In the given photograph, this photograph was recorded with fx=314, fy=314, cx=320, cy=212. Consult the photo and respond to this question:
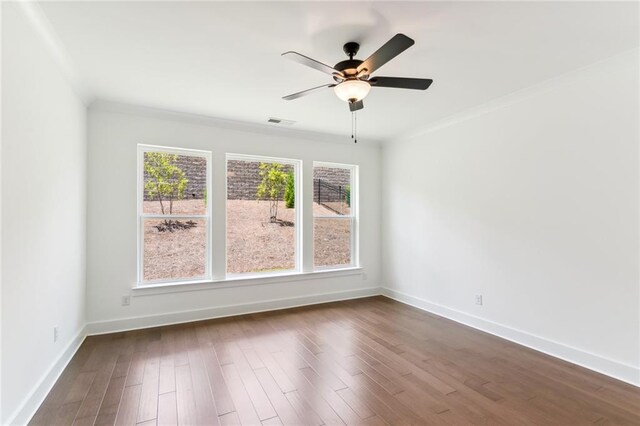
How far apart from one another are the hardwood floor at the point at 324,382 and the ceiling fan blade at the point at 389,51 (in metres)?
2.38

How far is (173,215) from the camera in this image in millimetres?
4012

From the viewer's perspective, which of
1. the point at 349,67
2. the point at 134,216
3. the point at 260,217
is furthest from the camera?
the point at 260,217

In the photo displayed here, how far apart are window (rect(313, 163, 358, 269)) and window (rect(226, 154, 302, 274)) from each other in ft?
1.22

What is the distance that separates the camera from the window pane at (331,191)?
5.07 meters

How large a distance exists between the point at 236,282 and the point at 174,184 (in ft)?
5.02

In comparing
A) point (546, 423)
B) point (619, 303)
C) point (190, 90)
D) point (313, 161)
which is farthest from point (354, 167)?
point (546, 423)

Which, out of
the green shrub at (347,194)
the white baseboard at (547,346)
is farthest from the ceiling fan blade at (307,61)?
the white baseboard at (547,346)

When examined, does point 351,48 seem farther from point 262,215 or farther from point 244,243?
→ point 244,243

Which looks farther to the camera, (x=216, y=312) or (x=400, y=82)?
(x=216, y=312)

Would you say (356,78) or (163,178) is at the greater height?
(356,78)

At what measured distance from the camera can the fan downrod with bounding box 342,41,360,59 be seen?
7.74 ft

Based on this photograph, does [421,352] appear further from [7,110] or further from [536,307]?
[7,110]

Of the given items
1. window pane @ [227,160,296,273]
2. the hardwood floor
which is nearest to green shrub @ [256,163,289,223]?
window pane @ [227,160,296,273]

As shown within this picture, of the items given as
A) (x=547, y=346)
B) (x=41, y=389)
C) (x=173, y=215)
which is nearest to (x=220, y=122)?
(x=173, y=215)
